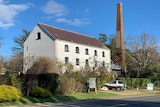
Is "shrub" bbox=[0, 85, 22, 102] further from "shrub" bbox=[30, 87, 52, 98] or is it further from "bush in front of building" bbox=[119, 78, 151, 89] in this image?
"bush in front of building" bbox=[119, 78, 151, 89]

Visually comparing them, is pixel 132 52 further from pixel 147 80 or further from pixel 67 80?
pixel 67 80

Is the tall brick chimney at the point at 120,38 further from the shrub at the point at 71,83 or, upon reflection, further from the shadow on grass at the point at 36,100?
the shadow on grass at the point at 36,100

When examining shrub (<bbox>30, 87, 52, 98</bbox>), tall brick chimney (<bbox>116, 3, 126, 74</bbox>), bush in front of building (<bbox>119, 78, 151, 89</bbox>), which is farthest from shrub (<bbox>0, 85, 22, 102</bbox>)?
tall brick chimney (<bbox>116, 3, 126, 74</bbox>)

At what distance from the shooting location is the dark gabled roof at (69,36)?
6530 cm

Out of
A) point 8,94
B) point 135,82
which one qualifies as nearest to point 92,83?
point 8,94

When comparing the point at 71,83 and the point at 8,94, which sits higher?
the point at 71,83

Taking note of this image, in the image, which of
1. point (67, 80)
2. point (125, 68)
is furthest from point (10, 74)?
point (125, 68)

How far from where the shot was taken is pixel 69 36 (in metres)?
69.4

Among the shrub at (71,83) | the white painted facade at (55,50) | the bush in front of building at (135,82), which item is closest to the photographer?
the shrub at (71,83)

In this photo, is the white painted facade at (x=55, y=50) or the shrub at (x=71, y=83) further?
the white painted facade at (x=55, y=50)

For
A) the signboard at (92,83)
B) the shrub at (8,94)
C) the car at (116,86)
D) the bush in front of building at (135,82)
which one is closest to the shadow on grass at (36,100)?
the shrub at (8,94)

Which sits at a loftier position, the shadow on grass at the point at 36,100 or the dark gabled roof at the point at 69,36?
the dark gabled roof at the point at 69,36

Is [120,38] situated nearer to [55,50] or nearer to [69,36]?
[69,36]

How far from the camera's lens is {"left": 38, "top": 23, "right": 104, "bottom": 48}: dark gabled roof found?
2571 inches
